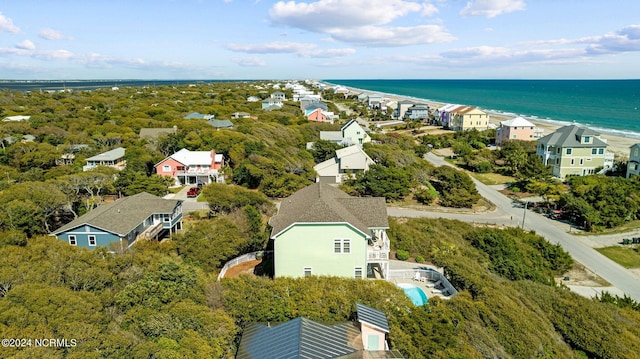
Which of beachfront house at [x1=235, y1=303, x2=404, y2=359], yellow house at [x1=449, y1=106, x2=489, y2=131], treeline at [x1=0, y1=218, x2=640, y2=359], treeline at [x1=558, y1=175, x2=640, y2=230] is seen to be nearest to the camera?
beachfront house at [x1=235, y1=303, x2=404, y2=359]

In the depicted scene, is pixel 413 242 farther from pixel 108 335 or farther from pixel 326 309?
pixel 108 335

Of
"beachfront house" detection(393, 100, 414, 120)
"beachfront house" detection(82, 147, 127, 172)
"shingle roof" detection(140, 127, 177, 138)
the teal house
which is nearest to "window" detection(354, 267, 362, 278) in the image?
the teal house

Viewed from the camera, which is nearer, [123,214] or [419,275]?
[419,275]

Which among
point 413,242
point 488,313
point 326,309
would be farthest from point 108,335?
point 413,242

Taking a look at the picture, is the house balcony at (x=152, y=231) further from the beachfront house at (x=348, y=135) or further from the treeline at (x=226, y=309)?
the beachfront house at (x=348, y=135)

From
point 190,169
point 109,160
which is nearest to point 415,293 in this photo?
point 190,169

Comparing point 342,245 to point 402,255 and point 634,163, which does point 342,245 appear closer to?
point 402,255

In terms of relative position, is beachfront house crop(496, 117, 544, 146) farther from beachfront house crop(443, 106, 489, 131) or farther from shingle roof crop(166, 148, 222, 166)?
shingle roof crop(166, 148, 222, 166)
